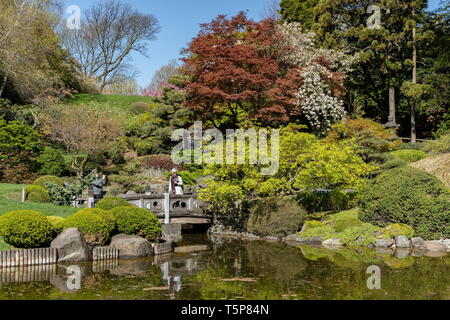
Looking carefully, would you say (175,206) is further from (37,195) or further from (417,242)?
(417,242)

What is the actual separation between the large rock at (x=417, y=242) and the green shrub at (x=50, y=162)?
18.7 meters

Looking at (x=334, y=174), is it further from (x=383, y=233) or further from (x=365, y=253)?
(x=365, y=253)

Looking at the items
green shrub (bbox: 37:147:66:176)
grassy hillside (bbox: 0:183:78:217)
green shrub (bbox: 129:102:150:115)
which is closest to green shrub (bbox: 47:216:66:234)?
grassy hillside (bbox: 0:183:78:217)

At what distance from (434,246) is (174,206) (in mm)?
9321

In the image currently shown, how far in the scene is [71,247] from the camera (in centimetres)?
1155

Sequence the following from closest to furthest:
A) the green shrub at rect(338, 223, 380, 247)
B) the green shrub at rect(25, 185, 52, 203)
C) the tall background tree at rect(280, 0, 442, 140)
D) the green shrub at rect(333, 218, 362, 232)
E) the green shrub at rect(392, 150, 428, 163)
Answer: the green shrub at rect(338, 223, 380, 247) → the green shrub at rect(333, 218, 362, 232) → the green shrub at rect(25, 185, 52, 203) → the green shrub at rect(392, 150, 428, 163) → the tall background tree at rect(280, 0, 442, 140)

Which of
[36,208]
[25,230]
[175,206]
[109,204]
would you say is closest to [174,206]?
[175,206]

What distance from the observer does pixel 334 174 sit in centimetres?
1608

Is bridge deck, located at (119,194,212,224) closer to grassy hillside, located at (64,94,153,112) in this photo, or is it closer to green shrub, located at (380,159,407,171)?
green shrub, located at (380,159,407,171)

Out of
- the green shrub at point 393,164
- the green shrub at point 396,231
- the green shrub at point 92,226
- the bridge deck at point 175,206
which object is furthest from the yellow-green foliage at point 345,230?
the green shrub at point 92,226

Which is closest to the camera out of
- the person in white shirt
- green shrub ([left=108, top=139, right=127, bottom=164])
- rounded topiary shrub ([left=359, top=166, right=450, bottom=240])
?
rounded topiary shrub ([left=359, top=166, right=450, bottom=240])

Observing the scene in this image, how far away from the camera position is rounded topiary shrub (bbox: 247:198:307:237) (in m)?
16.4

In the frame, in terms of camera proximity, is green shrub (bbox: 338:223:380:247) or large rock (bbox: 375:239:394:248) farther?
green shrub (bbox: 338:223:380:247)

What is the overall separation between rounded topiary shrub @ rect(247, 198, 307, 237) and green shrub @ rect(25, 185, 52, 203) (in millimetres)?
7741
